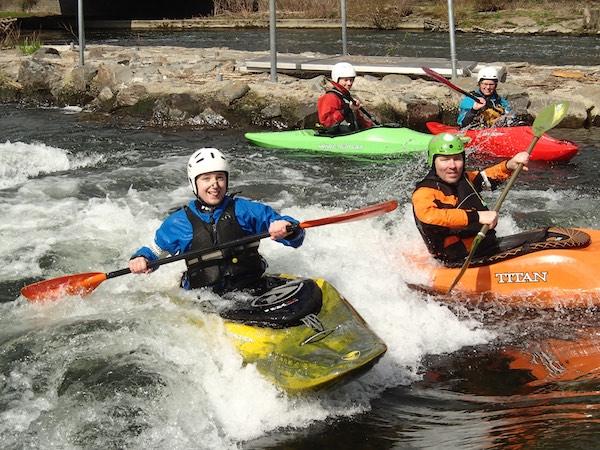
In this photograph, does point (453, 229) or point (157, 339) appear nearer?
point (157, 339)

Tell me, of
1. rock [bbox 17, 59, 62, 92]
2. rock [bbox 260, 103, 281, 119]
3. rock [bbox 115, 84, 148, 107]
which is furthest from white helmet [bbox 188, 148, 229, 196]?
rock [bbox 17, 59, 62, 92]

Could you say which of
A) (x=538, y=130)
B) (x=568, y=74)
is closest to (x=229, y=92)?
(x=568, y=74)

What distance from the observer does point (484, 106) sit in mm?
9375

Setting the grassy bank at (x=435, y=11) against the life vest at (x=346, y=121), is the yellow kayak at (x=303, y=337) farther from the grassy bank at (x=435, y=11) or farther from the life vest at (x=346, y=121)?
the grassy bank at (x=435, y=11)

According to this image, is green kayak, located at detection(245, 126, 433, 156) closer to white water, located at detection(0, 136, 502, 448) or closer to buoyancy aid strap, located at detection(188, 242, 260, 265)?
white water, located at detection(0, 136, 502, 448)

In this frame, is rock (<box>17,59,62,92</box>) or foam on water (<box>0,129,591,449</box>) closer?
foam on water (<box>0,129,591,449</box>)

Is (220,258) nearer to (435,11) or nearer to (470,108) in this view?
(470,108)

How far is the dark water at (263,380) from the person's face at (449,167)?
704 millimetres

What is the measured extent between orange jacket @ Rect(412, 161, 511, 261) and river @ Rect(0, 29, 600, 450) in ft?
1.23

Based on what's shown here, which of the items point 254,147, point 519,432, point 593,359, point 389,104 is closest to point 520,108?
point 389,104

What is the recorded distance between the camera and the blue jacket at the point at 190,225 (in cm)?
453

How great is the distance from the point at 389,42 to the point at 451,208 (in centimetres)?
1772

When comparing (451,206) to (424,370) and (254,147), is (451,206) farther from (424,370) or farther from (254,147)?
(254,147)

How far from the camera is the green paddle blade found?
213 inches
